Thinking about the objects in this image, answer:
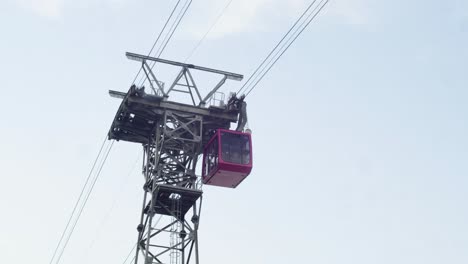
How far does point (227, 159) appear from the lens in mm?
37812

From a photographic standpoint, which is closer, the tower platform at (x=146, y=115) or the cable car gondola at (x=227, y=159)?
the cable car gondola at (x=227, y=159)

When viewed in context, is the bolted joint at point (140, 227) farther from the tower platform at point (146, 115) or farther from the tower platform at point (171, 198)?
the tower platform at point (146, 115)

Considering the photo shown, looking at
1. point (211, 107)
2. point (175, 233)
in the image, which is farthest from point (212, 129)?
point (175, 233)

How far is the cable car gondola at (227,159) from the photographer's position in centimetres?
3781

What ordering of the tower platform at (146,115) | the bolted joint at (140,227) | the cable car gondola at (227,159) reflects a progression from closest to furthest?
the bolted joint at (140,227)
the cable car gondola at (227,159)
the tower platform at (146,115)

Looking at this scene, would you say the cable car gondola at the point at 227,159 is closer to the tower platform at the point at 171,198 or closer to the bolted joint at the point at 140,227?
the tower platform at the point at 171,198

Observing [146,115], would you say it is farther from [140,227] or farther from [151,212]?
[140,227]

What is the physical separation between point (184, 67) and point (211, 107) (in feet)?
10.9

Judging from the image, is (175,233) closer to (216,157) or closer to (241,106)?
(216,157)

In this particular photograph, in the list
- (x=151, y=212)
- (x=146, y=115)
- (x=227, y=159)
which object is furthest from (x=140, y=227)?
(x=146, y=115)

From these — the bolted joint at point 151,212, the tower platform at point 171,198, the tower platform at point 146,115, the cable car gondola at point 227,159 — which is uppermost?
the tower platform at point 146,115

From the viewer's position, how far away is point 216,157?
3834cm

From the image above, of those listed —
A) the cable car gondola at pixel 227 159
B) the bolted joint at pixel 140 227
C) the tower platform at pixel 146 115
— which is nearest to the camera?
the bolted joint at pixel 140 227

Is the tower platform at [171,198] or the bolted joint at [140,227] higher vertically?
the tower platform at [171,198]
